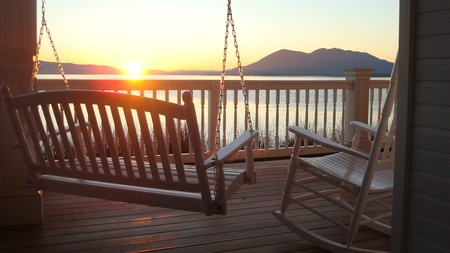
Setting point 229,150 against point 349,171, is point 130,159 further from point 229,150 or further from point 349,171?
point 349,171

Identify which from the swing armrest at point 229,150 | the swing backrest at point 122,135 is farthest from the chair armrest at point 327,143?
the swing backrest at point 122,135

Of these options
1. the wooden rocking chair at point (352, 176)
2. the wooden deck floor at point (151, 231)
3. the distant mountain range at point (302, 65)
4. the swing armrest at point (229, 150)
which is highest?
the distant mountain range at point (302, 65)

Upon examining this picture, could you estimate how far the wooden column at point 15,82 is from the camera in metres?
2.80

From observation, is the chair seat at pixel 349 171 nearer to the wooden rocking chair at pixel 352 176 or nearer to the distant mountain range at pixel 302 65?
the wooden rocking chair at pixel 352 176

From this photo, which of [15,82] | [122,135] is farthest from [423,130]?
[15,82]

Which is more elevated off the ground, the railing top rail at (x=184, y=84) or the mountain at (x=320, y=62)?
the mountain at (x=320, y=62)

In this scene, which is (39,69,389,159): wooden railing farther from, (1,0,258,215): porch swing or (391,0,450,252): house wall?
(391,0,450,252): house wall

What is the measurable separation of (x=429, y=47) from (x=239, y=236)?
1605 millimetres

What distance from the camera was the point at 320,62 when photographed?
1022 centimetres

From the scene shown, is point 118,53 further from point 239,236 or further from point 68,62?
point 239,236

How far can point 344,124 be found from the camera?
5281 mm

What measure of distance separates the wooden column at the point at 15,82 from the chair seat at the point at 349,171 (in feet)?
5.78

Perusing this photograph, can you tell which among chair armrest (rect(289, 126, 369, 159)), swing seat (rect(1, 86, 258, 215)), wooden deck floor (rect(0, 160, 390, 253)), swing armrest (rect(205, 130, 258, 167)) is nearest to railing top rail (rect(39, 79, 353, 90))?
wooden deck floor (rect(0, 160, 390, 253))

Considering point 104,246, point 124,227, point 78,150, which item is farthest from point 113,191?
point 124,227
